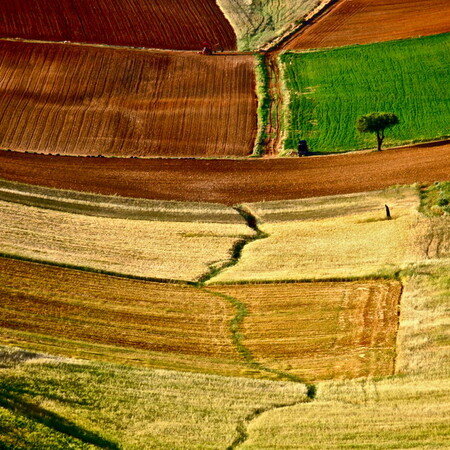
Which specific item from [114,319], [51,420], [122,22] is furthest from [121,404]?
[122,22]

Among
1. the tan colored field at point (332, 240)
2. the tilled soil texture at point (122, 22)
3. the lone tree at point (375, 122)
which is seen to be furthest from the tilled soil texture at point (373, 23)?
the tan colored field at point (332, 240)

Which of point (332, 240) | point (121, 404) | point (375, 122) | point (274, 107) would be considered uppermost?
point (274, 107)

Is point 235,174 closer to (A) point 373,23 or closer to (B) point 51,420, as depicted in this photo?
(A) point 373,23

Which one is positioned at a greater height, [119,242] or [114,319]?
[119,242]

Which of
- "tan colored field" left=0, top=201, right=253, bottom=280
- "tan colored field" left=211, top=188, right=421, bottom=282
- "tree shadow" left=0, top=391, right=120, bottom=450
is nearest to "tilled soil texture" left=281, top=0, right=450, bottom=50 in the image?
"tan colored field" left=211, top=188, right=421, bottom=282

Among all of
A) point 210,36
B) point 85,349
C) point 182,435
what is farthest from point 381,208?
point 210,36

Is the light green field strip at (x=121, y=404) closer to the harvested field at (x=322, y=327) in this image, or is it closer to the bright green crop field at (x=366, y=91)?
the harvested field at (x=322, y=327)
